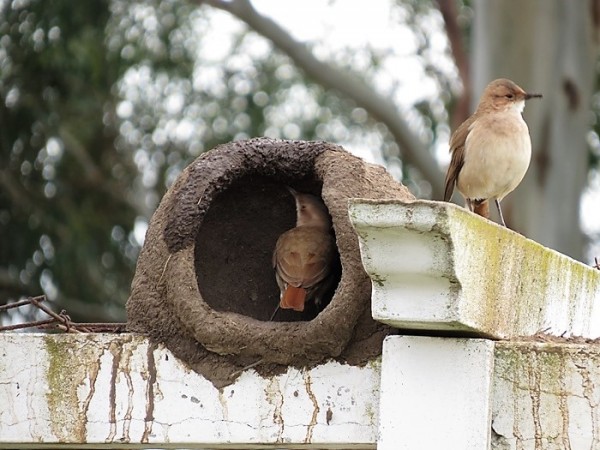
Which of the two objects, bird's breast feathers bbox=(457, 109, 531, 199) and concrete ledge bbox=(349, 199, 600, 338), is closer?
concrete ledge bbox=(349, 199, 600, 338)

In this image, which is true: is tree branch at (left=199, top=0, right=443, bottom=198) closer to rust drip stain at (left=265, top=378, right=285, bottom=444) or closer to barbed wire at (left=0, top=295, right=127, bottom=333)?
barbed wire at (left=0, top=295, right=127, bottom=333)

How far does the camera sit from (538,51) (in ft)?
47.0

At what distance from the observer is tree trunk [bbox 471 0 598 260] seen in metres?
14.4

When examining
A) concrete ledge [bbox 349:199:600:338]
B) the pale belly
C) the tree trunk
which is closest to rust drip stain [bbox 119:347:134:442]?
concrete ledge [bbox 349:199:600:338]

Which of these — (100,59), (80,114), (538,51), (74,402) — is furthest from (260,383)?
(80,114)

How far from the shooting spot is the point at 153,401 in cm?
473

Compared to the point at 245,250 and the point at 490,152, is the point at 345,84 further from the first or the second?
the point at 245,250

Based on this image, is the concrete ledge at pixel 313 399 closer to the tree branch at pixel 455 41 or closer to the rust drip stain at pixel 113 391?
the rust drip stain at pixel 113 391

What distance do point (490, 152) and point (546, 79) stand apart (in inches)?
289

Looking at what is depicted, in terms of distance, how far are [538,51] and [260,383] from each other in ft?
33.5

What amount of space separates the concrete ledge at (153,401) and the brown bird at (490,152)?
2872 mm

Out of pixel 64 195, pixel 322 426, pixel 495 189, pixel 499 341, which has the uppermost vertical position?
pixel 64 195

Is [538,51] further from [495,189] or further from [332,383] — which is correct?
[332,383]

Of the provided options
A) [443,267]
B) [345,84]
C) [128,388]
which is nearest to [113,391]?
[128,388]
